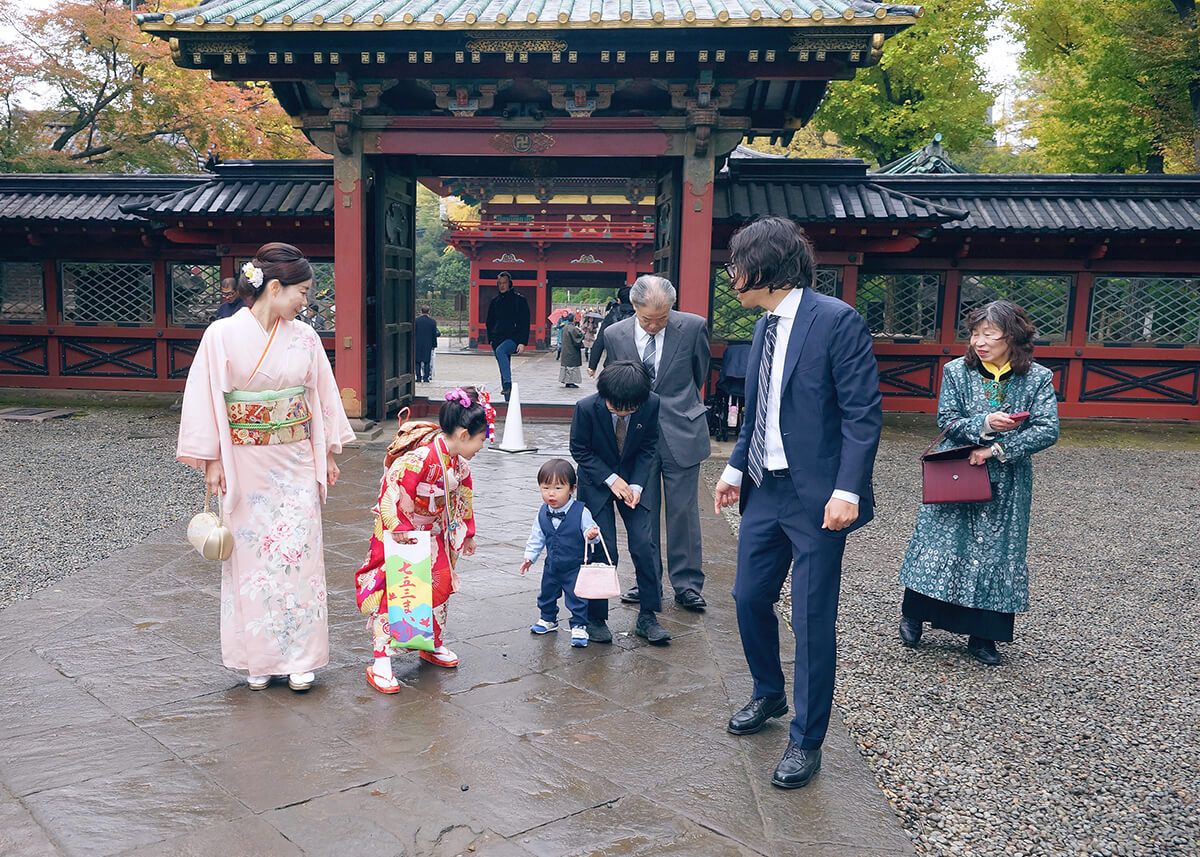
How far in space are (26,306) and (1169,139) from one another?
18.0 metres

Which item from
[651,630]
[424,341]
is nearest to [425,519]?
[651,630]

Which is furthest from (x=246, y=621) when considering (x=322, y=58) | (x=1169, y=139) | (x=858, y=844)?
(x=1169, y=139)

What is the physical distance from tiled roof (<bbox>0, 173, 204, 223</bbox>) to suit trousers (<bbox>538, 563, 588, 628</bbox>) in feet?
33.8

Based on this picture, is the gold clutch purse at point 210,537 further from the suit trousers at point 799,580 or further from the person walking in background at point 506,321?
the person walking in background at point 506,321

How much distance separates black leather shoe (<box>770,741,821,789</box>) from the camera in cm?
301

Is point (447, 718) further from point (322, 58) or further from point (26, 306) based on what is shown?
point (26, 306)

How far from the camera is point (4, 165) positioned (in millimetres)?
17234

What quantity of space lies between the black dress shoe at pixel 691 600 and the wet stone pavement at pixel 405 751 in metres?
0.08

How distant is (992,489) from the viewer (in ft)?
13.9

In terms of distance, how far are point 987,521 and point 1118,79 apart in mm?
16393

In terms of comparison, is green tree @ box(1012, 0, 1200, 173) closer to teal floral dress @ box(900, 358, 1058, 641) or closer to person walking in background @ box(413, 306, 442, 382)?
person walking in background @ box(413, 306, 442, 382)

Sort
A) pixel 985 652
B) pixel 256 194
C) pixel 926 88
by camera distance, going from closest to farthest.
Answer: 1. pixel 985 652
2. pixel 256 194
3. pixel 926 88

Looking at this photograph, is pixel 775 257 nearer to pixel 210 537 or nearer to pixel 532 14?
pixel 210 537

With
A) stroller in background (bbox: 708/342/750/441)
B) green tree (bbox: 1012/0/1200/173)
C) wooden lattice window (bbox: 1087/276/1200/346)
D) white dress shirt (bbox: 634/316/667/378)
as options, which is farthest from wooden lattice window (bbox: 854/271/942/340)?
white dress shirt (bbox: 634/316/667/378)
